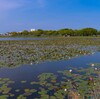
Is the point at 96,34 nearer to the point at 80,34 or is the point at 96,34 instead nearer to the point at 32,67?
the point at 80,34

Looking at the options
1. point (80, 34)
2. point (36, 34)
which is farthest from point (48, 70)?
point (36, 34)

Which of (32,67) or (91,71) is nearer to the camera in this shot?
(91,71)

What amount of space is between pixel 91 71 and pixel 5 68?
13.5ft

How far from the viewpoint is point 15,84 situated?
25.1 ft

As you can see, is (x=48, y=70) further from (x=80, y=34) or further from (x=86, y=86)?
(x=80, y=34)

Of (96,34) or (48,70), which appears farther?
(96,34)

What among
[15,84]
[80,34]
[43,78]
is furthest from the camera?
[80,34]

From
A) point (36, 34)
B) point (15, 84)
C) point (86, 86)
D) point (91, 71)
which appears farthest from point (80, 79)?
point (36, 34)

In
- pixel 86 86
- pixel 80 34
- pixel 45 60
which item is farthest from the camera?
pixel 80 34

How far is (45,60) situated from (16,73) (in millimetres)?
3766

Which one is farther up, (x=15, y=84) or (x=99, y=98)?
(x=99, y=98)

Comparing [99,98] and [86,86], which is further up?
[99,98]

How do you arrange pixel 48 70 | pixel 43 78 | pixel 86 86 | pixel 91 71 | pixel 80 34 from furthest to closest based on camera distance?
pixel 80 34 < pixel 48 70 < pixel 91 71 < pixel 43 78 < pixel 86 86

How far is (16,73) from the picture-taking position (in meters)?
9.73
